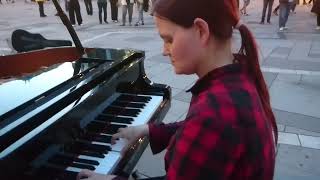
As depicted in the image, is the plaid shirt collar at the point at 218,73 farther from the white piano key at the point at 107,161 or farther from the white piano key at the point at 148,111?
the white piano key at the point at 148,111

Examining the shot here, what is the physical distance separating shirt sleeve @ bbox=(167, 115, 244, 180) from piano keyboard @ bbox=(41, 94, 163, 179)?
3.09ft

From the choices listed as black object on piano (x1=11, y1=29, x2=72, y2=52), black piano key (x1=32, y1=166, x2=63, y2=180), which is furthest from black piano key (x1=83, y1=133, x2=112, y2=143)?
black object on piano (x1=11, y1=29, x2=72, y2=52)

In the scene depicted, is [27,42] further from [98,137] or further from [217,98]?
[217,98]

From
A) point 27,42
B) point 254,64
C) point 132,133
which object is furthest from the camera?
point 27,42

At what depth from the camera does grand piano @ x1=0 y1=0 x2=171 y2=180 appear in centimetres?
173

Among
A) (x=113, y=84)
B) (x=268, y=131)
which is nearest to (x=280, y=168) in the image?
(x=113, y=84)

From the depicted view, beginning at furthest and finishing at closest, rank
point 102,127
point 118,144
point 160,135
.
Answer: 1. point 102,127
2. point 118,144
3. point 160,135

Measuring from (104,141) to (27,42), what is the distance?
325cm

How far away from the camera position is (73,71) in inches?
109

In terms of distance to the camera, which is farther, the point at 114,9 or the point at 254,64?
the point at 114,9

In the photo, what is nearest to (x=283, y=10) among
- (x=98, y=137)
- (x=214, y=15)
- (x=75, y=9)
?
(x=75, y=9)

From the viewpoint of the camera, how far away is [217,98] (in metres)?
1.12

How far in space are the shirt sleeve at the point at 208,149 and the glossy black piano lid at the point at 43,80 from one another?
104cm

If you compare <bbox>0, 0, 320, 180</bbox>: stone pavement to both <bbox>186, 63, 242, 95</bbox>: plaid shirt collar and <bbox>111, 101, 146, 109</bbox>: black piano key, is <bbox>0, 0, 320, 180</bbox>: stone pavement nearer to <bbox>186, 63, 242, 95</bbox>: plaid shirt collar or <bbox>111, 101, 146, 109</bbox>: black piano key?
<bbox>186, 63, 242, 95</bbox>: plaid shirt collar
